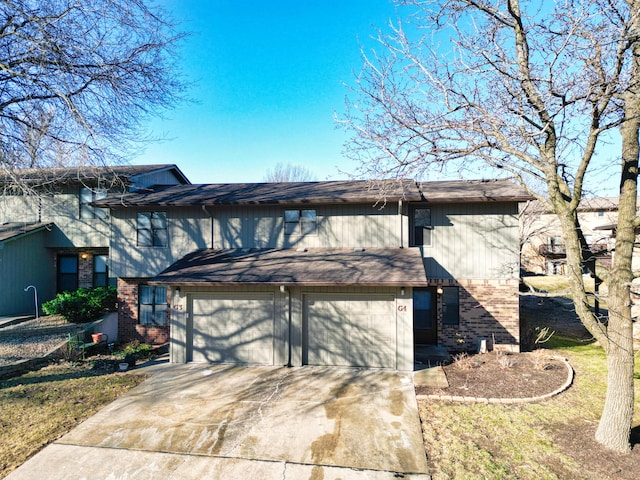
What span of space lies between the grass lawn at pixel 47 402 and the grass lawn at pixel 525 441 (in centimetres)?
679

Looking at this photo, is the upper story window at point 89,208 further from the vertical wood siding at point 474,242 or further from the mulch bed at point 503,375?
the mulch bed at point 503,375

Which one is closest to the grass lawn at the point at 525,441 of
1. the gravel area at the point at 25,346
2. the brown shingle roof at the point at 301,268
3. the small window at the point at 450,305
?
the brown shingle roof at the point at 301,268

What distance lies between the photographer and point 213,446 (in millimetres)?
5895

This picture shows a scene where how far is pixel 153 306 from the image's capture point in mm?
12422

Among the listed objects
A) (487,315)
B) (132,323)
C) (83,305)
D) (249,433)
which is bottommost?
(249,433)

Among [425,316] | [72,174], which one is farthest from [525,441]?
[72,174]

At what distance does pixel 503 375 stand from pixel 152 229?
40.0 feet

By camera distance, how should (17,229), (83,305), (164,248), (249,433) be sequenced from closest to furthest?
1. (249,433)
2. (164,248)
3. (83,305)
4. (17,229)

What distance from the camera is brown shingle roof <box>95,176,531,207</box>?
430 inches

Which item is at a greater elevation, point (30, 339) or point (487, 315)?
point (487, 315)

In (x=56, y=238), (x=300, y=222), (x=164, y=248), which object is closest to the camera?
(x=300, y=222)

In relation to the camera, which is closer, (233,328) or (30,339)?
(233,328)

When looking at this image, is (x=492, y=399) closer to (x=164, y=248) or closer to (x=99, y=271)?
(x=164, y=248)

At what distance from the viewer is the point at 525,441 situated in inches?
229
